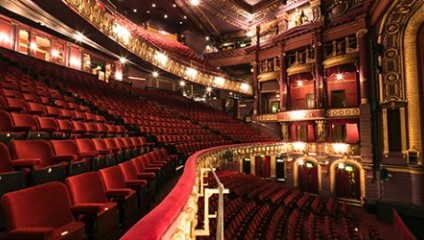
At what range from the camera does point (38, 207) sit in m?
0.71

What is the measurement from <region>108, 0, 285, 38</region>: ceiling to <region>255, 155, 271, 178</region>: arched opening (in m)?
3.33

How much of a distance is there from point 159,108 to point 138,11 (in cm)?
380

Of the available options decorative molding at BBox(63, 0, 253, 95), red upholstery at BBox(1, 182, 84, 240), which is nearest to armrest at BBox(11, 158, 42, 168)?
red upholstery at BBox(1, 182, 84, 240)

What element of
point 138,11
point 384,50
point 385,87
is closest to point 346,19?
point 384,50

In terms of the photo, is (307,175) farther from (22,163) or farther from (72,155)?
(22,163)

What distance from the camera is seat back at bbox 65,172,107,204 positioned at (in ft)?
2.86

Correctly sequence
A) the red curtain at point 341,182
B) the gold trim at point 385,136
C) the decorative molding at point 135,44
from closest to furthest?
1. the decorative molding at point 135,44
2. the gold trim at point 385,136
3. the red curtain at point 341,182

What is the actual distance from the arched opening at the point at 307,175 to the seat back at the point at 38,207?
543 cm

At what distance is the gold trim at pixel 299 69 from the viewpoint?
18.3 feet

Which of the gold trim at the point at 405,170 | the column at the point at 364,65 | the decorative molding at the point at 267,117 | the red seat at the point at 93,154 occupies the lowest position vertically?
the gold trim at the point at 405,170

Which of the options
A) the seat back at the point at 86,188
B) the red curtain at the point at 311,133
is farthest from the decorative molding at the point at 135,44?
the seat back at the point at 86,188

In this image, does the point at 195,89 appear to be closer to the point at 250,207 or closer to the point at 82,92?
the point at 82,92

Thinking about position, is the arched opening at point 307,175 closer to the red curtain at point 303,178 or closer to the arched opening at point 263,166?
the red curtain at point 303,178

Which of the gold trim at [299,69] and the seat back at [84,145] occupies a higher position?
the gold trim at [299,69]
